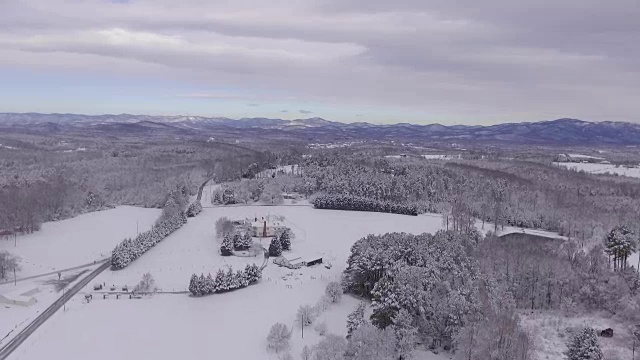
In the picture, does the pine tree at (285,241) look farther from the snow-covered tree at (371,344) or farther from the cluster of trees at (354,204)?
the snow-covered tree at (371,344)

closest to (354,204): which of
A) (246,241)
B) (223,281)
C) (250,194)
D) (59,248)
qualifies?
(250,194)

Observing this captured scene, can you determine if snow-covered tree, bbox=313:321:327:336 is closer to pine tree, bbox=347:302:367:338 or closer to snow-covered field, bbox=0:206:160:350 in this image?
pine tree, bbox=347:302:367:338

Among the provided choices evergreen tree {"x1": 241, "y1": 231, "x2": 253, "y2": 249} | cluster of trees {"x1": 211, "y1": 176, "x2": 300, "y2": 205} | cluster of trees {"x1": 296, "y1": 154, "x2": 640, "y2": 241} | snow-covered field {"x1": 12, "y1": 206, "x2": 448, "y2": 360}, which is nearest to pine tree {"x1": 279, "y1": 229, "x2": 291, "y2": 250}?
snow-covered field {"x1": 12, "y1": 206, "x2": 448, "y2": 360}

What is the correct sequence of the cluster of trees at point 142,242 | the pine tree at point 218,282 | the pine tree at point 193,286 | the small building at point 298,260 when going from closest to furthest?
the pine tree at point 193,286 → the pine tree at point 218,282 → the cluster of trees at point 142,242 → the small building at point 298,260

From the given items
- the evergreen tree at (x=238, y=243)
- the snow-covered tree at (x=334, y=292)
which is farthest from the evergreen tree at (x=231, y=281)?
the evergreen tree at (x=238, y=243)

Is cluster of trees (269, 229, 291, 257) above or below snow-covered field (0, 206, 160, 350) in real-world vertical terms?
above

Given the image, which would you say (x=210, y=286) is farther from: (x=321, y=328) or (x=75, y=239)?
(x=75, y=239)

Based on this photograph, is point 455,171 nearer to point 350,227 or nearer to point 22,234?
point 350,227
